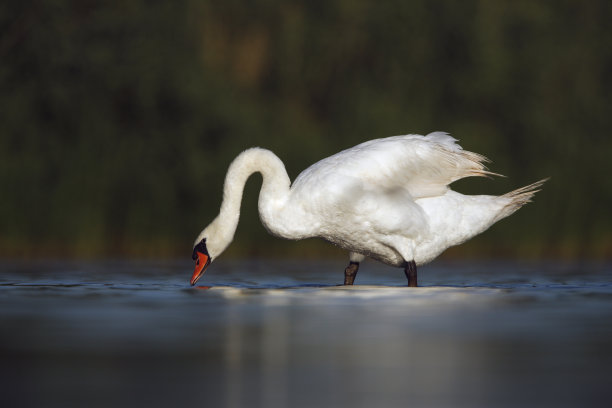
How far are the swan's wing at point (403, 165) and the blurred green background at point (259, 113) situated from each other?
5460mm

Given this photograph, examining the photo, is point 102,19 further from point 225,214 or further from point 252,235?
point 225,214

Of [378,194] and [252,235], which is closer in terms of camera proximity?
[378,194]

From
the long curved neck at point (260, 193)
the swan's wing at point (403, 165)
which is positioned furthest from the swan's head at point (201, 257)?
the swan's wing at point (403, 165)

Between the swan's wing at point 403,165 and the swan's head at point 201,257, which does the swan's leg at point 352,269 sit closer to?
the swan's wing at point 403,165

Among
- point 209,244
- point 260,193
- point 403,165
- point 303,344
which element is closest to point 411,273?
point 403,165

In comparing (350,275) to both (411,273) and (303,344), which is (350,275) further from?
(303,344)

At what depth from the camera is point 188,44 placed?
19.8 m

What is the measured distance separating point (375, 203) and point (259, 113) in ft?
31.5

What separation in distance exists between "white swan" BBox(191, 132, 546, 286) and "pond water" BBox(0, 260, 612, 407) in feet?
1.47

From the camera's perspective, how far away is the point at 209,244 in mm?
10508

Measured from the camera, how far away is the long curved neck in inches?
396

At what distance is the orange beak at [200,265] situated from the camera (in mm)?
10414

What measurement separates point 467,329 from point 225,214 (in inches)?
164

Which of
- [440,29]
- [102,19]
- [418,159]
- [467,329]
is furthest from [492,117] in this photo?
[467,329]
